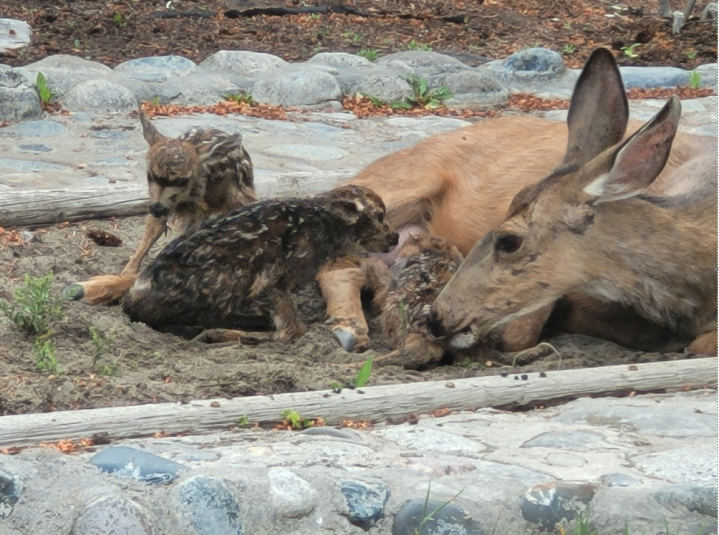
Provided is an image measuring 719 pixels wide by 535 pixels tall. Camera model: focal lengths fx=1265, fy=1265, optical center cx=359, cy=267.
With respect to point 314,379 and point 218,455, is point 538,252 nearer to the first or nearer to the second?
point 314,379

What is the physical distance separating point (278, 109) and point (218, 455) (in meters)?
7.86

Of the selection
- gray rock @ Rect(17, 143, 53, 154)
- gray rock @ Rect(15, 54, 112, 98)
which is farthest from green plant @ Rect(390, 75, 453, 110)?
gray rock @ Rect(17, 143, 53, 154)

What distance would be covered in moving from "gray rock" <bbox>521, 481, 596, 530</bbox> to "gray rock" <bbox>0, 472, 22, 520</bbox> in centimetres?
155

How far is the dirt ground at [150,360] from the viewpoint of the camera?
4988 millimetres

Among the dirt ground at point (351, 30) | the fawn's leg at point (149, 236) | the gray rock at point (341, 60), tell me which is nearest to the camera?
the fawn's leg at point (149, 236)

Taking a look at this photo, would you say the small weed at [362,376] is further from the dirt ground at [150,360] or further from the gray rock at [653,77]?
the gray rock at [653,77]

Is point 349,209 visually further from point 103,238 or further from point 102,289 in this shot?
point 103,238

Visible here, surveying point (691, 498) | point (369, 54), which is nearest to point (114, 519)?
point (691, 498)

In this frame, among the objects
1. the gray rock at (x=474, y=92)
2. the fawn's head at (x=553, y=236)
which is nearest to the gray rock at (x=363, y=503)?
the fawn's head at (x=553, y=236)

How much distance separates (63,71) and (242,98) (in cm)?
174

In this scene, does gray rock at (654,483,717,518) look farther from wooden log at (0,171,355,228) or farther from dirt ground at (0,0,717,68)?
dirt ground at (0,0,717,68)

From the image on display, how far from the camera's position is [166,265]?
603 cm

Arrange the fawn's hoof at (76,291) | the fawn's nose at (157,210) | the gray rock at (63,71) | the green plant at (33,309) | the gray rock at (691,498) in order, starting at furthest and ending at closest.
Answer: the gray rock at (63,71)
the fawn's nose at (157,210)
the fawn's hoof at (76,291)
the green plant at (33,309)
the gray rock at (691,498)

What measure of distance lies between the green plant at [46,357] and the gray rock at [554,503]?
7.12ft
